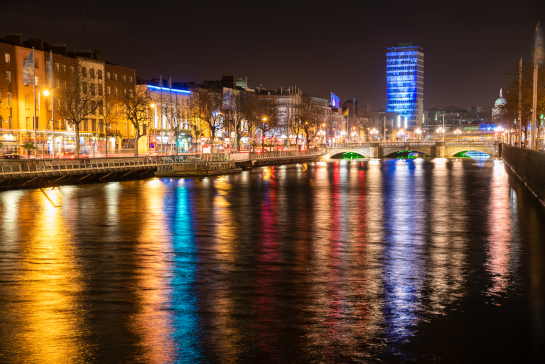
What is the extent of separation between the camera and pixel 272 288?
43.5 feet

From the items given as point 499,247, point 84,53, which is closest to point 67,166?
point 499,247

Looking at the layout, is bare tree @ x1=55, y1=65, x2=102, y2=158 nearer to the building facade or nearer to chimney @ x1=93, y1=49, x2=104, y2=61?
the building facade

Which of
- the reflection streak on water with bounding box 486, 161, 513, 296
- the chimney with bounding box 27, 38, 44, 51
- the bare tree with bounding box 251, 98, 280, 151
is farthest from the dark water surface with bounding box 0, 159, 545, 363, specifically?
the bare tree with bounding box 251, 98, 280, 151

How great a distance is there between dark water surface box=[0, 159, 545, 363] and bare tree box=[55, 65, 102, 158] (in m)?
48.4

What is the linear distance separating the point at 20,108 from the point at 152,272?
74895mm

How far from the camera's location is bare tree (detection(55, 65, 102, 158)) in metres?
74.2

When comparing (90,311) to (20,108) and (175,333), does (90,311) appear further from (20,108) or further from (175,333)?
(20,108)

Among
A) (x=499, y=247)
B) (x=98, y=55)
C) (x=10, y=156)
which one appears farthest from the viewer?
(x=98, y=55)

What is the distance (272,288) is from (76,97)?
6732 centimetres

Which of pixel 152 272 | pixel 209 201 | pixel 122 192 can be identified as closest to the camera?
pixel 152 272

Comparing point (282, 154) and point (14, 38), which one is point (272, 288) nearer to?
point (14, 38)

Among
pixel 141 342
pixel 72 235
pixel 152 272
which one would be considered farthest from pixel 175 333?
pixel 72 235

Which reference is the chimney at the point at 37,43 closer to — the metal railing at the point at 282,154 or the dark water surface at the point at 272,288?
the metal railing at the point at 282,154

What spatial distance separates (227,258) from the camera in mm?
17156
